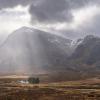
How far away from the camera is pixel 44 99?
310 feet

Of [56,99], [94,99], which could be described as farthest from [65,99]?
[94,99]

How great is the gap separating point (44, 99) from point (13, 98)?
36.1 ft

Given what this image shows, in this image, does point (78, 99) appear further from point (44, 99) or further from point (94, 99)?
point (44, 99)

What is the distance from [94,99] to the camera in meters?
92.8

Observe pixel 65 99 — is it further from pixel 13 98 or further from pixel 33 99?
pixel 13 98

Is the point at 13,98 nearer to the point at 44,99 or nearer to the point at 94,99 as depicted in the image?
the point at 44,99

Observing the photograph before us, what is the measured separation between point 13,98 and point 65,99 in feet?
60.5

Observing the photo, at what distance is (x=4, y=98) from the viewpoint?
3701 inches

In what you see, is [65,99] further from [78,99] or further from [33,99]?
[33,99]

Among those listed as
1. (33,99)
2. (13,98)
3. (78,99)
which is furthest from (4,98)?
(78,99)

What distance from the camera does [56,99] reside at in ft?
312

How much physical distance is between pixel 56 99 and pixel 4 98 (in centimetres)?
1840

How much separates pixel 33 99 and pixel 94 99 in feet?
70.3

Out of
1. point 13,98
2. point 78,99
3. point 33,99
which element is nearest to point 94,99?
point 78,99
